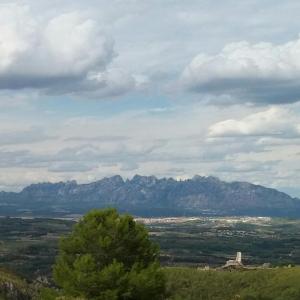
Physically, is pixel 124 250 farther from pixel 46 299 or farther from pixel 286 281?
pixel 286 281

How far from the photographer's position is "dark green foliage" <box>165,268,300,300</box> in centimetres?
9606

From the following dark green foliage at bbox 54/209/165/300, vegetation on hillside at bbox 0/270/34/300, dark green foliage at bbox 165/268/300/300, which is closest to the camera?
dark green foliage at bbox 54/209/165/300

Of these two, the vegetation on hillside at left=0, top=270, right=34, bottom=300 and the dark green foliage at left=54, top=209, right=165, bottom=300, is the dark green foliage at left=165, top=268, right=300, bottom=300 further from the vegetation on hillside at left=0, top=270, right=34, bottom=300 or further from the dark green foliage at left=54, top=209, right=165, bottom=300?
the dark green foliage at left=54, top=209, right=165, bottom=300

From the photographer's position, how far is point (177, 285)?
107m

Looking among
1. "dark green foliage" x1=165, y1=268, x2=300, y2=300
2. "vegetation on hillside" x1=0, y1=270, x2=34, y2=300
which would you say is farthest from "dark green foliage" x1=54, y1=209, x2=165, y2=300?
"dark green foliage" x1=165, y1=268, x2=300, y2=300

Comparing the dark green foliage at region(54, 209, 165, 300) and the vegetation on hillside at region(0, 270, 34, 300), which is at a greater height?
the dark green foliage at region(54, 209, 165, 300)

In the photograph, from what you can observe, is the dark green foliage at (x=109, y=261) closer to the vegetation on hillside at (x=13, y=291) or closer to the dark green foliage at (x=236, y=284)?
the vegetation on hillside at (x=13, y=291)

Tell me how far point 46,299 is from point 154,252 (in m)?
8.86

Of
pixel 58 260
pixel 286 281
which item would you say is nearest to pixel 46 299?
pixel 58 260

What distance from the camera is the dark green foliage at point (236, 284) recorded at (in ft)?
315

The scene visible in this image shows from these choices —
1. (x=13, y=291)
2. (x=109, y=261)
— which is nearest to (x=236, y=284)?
(x=13, y=291)

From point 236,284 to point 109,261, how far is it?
207 feet

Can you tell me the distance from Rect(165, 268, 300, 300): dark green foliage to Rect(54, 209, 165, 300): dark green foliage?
163ft

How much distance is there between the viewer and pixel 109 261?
45.3 m
